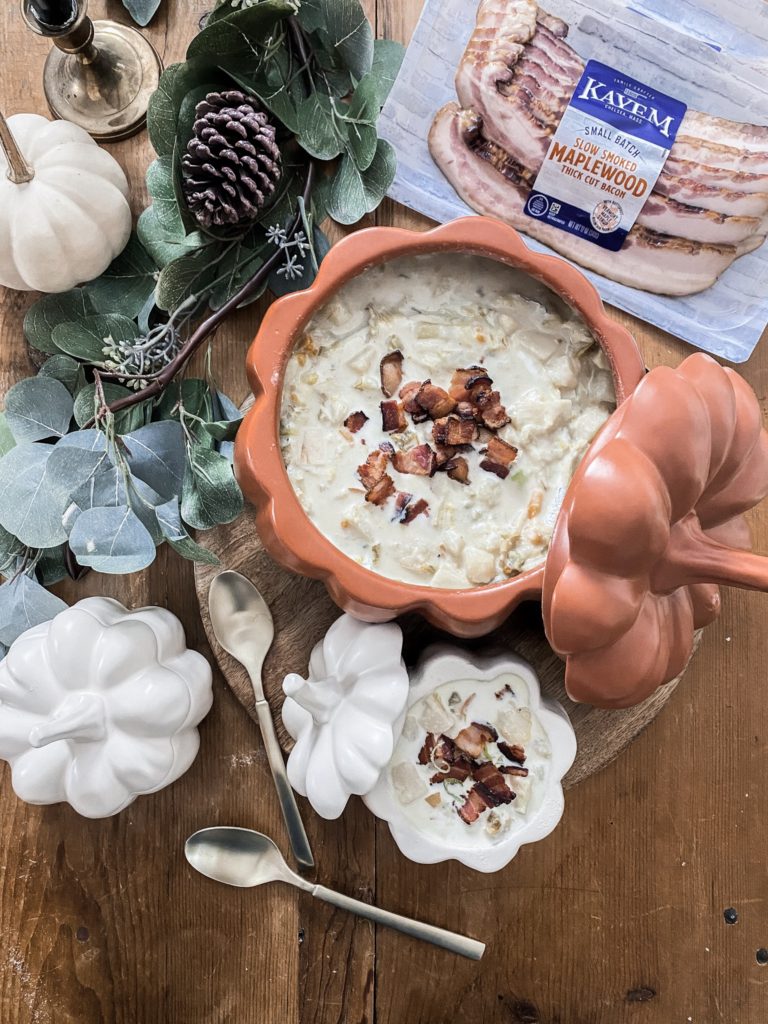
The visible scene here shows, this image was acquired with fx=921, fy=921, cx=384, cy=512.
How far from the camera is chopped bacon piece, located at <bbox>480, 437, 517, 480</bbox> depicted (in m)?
1.19

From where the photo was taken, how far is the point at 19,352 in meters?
1.31

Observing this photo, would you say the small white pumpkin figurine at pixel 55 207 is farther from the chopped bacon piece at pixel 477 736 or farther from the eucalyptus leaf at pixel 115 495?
the chopped bacon piece at pixel 477 736

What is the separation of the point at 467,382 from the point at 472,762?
1.62 feet

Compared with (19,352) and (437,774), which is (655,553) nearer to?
(437,774)

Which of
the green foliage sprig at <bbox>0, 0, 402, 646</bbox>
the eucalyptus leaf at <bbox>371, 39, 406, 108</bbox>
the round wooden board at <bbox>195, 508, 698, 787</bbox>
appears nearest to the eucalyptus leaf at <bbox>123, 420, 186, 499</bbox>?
the green foliage sprig at <bbox>0, 0, 402, 646</bbox>

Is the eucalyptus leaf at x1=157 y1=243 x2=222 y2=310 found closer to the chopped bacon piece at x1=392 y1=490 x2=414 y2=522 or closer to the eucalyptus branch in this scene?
the eucalyptus branch

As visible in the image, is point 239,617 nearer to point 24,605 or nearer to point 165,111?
point 24,605

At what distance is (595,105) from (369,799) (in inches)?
40.6

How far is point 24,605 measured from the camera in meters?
1.25

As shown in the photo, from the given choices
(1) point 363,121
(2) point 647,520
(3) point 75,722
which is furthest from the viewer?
(1) point 363,121

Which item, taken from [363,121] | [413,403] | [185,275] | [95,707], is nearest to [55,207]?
[185,275]

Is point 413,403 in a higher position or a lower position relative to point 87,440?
higher

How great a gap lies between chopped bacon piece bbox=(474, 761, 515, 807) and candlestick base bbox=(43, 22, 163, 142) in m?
1.01

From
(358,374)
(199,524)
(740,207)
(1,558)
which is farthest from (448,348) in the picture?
(1,558)
